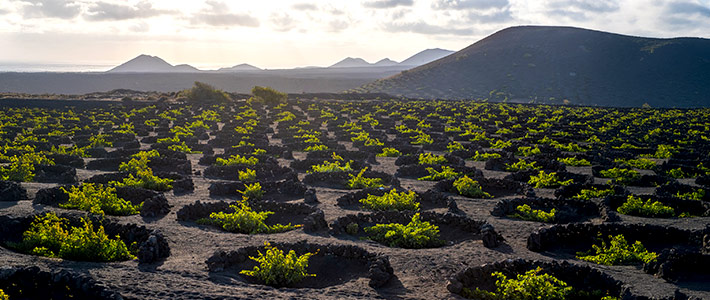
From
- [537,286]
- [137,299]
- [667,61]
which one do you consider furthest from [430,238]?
[667,61]

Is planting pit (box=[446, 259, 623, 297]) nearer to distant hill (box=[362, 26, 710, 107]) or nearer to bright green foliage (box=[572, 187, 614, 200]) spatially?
bright green foliage (box=[572, 187, 614, 200])

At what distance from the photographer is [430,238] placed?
39.2 feet

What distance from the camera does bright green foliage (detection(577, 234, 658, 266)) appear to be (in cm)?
1077

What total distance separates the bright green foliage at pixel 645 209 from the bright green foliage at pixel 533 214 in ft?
7.53

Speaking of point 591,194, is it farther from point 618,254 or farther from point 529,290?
point 529,290

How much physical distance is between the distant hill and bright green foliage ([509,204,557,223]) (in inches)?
3480

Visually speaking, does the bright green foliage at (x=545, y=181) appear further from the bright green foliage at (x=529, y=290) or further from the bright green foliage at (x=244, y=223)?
the bright green foliage at (x=529, y=290)

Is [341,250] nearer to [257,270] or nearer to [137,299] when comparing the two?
[257,270]

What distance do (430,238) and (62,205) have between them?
962cm

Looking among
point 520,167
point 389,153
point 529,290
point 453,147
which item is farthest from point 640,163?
point 529,290

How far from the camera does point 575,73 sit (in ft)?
384

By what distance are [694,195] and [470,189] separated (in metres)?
7.28

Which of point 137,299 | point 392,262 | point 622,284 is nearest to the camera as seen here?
point 137,299

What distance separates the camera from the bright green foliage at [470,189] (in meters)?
17.3
